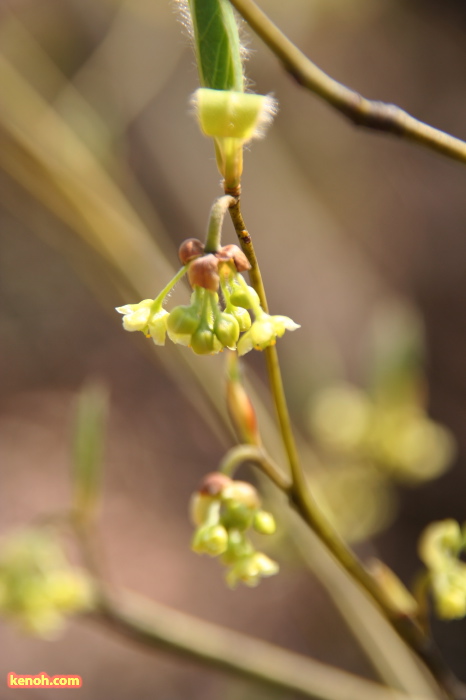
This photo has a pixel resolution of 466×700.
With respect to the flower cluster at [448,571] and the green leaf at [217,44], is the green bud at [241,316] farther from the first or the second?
the flower cluster at [448,571]

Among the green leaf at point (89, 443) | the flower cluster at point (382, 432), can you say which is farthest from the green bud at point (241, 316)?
the flower cluster at point (382, 432)

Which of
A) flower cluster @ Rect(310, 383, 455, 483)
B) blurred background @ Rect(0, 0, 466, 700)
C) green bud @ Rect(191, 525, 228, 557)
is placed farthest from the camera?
blurred background @ Rect(0, 0, 466, 700)

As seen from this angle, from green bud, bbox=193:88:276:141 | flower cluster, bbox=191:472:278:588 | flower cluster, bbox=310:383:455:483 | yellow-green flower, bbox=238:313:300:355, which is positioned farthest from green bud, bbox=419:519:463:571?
flower cluster, bbox=310:383:455:483

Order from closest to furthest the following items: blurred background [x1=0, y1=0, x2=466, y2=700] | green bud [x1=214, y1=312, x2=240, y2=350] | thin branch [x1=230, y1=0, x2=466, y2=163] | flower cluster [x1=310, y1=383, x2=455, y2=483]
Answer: thin branch [x1=230, y1=0, x2=466, y2=163]
green bud [x1=214, y1=312, x2=240, y2=350]
flower cluster [x1=310, y1=383, x2=455, y2=483]
blurred background [x1=0, y1=0, x2=466, y2=700]

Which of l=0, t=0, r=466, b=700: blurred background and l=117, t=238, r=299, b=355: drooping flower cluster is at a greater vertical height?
l=0, t=0, r=466, b=700: blurred background

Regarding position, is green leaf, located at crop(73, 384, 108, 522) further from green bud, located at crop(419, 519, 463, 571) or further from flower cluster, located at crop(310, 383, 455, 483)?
flower cluster, located at crop(310, 383, 455, 483)

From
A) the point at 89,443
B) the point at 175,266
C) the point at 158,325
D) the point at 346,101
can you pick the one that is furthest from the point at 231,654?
the point at 175,266

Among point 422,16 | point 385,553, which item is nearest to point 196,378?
point 385,553
